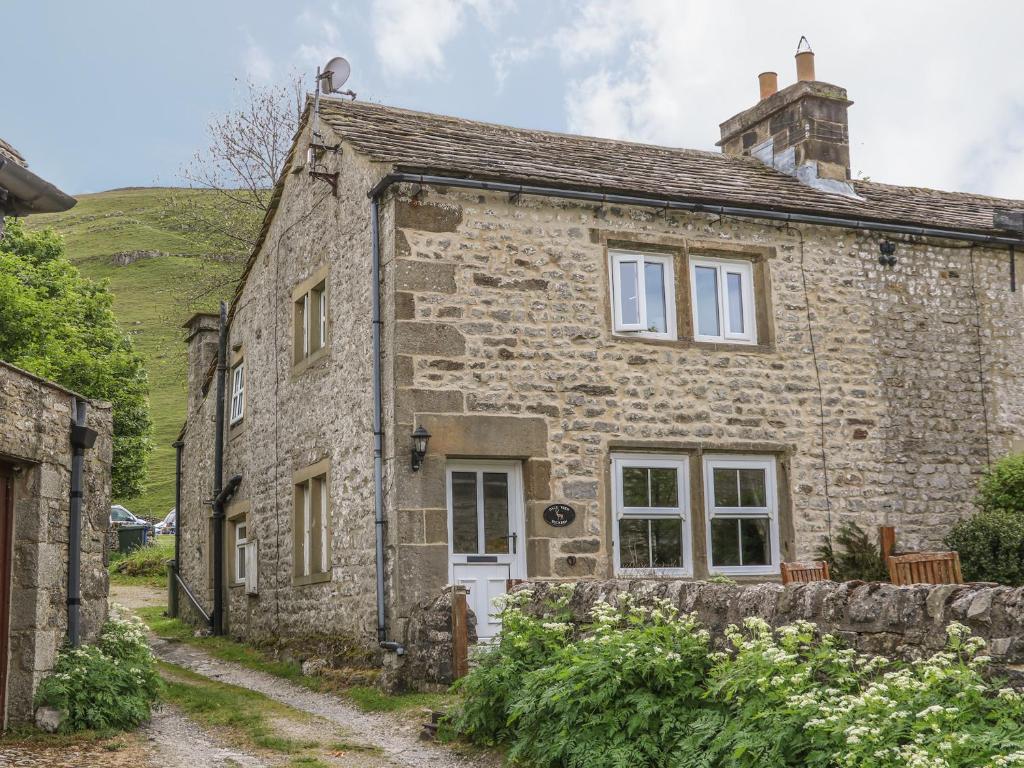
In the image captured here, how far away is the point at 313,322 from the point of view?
1557 cm

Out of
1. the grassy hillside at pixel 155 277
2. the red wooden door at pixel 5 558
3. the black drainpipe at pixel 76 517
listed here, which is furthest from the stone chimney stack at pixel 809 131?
the grassy hillside at pixel 155 277

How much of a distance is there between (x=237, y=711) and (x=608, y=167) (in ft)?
27.1

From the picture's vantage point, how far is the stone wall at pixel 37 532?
903 centimetres

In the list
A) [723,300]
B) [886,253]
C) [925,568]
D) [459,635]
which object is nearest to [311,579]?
[459,635]

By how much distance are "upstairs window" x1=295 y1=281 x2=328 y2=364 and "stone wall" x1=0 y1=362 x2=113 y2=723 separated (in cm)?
553

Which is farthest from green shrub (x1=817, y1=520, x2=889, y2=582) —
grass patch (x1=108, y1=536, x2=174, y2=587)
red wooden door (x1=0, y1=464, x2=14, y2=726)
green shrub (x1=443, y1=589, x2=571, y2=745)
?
grass patch (x1=108, y1=536, x2=174, y2=587)

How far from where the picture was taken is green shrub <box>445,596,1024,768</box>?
532 cm

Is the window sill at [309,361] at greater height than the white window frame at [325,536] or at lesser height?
greater

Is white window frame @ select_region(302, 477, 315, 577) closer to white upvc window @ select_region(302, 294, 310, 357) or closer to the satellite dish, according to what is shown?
white upvc window @ select_region(302, 294, 310, 357)

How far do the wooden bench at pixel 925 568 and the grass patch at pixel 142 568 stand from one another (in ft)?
66.2

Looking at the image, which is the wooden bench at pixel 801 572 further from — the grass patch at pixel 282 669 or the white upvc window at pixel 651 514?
the grass patch at pixel 282 669

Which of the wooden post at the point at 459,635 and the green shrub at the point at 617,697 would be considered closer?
the green shrub at the point at 617,697

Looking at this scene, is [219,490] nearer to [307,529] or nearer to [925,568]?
[307,529]

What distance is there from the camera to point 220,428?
19562 millimetres
